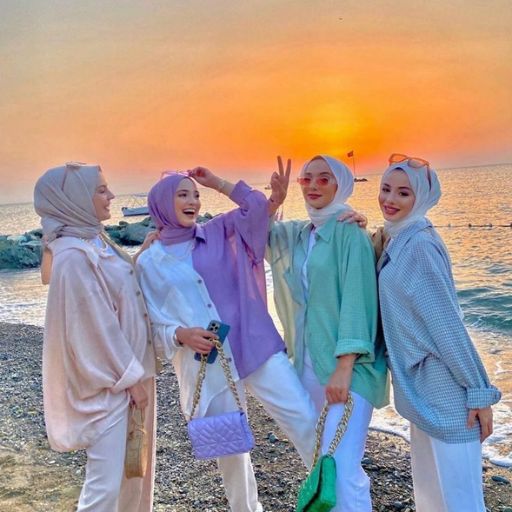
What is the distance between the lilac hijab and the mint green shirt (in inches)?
30.0

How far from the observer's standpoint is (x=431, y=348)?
A: 9.55 feet

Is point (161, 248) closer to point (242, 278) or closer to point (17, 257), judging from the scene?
point (242, 278)

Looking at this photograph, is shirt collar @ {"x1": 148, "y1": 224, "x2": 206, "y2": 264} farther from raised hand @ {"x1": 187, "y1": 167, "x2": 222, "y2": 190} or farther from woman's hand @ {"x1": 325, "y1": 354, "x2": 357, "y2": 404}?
woman's hand @ {"x1": 325, "y1": 354, "x2": 357, "y2": 404}

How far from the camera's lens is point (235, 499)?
3781 millimetres

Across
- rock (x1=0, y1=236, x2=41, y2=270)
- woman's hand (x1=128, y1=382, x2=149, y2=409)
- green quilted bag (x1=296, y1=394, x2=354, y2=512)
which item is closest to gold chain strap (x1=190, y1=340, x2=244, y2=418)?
woman's hand (x1=128, y1=382, x2=149, y2=409)

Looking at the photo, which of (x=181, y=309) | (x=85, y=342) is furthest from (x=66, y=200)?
(x=181, y=309)

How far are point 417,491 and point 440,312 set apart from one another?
120cm

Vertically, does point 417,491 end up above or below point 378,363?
below

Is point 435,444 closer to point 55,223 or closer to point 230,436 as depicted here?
point 230,436

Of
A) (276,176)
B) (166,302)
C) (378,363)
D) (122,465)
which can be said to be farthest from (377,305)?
(122,465)

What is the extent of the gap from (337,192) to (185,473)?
3.04 meters

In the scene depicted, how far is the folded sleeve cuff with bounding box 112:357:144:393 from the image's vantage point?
311 centimetres

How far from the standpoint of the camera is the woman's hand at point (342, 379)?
3059mm

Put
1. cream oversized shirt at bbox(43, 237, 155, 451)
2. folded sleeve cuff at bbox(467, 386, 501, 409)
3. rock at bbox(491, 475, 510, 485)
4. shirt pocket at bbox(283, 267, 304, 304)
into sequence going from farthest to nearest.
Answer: rock at bbox(491, 475, 510, 485) < shirt pocket at bbox(283, 267, 304, 304) < cream oversized shirt at bbox(43, 237, 155, 451) < folded sleeve cuff at bbox(467, 386, 501, 409)
